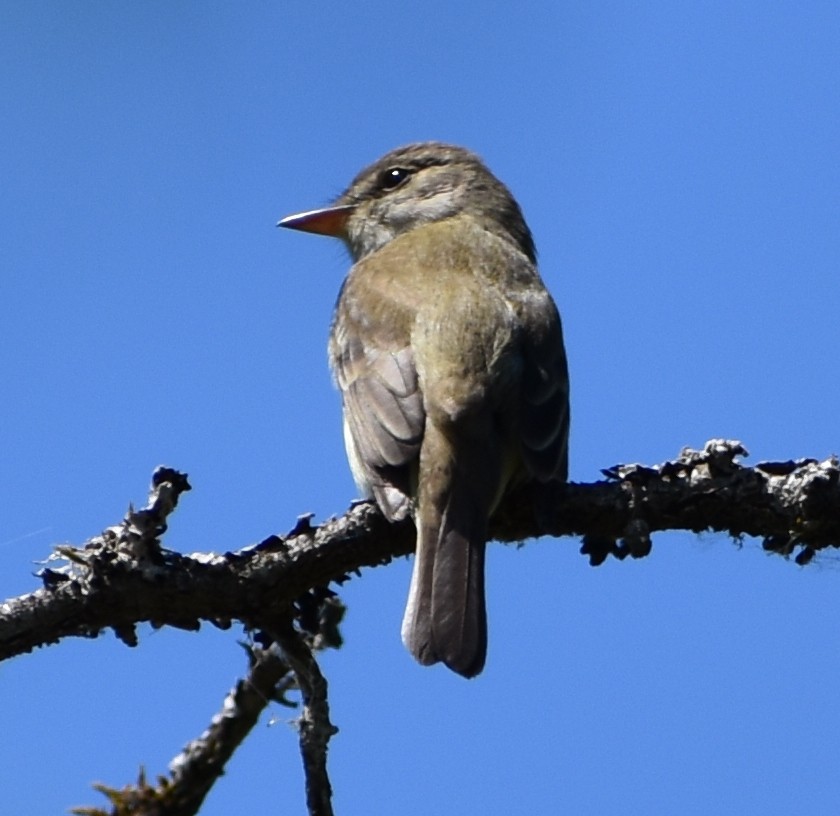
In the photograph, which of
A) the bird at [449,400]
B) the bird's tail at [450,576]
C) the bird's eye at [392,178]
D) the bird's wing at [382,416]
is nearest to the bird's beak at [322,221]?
the bird's eye at [392,178]

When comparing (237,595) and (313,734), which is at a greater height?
(237,595)

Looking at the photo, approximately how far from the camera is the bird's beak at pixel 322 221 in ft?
25.5

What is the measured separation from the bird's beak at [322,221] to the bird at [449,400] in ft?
3.24

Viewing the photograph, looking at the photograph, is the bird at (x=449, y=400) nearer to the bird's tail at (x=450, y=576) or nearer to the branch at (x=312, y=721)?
the bird's tail at (x=450, y=576)

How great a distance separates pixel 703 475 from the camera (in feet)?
14.6

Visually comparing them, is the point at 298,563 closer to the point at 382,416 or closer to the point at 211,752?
the point at 211,752

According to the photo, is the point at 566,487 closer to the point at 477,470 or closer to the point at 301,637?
the point at 477,470

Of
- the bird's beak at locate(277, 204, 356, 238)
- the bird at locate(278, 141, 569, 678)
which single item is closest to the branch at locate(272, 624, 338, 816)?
the bird at locate(278, 141, 569, 678)

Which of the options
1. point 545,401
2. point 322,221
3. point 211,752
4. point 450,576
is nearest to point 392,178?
point 322,221

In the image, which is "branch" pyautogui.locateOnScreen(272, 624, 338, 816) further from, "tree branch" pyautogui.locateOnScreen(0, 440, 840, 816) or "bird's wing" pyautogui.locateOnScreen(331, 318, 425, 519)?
"bird's wing" pyautogui.locateOnScreen(331, 318, 425, 519)

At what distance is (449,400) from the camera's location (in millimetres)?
5207

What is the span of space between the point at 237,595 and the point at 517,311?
7.12 feet

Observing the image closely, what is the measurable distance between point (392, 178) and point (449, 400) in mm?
3097

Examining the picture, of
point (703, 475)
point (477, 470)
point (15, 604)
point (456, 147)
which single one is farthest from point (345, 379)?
point (456, 147)
